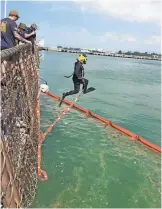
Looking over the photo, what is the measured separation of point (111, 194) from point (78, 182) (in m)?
1.32

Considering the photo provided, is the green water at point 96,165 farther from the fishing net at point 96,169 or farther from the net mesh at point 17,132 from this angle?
the net mesh at point 17,132

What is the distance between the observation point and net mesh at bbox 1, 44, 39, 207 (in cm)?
434

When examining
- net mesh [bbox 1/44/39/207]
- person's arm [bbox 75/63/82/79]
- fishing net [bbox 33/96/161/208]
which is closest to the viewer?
net mesh [bbox 1/44/39/207]

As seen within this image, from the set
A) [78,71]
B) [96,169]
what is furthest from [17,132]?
[78,71]

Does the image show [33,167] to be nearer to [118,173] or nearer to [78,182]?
[78,182]

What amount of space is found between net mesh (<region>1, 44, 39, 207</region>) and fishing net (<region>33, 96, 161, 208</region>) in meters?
1.43

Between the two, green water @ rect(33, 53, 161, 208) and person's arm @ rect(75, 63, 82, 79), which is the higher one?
person's arm @ rect(75, 63, 82, 79)

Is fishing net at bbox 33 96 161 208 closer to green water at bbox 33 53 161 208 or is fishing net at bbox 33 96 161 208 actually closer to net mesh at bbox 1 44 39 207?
green water at bbox 33 53 161 208

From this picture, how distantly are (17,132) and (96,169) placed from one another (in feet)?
17.2

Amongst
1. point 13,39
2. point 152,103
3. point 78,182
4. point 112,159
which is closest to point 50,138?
point 112,159

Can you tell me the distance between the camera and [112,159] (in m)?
12.6

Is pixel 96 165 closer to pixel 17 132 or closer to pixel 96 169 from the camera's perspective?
pixel 96 169

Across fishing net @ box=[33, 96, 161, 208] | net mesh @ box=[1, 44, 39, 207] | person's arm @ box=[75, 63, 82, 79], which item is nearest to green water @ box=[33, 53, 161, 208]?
fishing net @ box=[33, 96, 161, 208]

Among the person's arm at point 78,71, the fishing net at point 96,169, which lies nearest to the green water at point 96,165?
the fishing net at point 96,169
